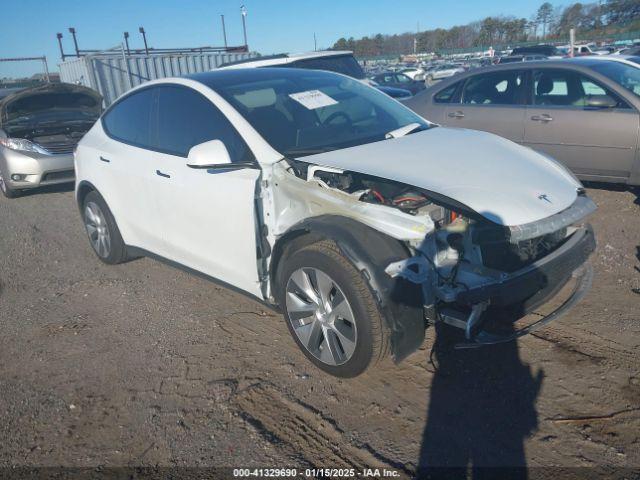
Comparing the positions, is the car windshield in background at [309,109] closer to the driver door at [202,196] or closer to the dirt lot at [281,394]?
the driver door at [202,196]

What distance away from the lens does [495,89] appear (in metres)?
6.61

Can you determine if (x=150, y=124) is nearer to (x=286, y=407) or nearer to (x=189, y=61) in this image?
(x=286, y=407)

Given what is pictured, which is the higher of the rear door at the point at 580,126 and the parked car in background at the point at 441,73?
the rear door at the point at 580,126

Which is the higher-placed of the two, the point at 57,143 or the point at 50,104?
the point at 50,104

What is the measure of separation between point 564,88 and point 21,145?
7676 mm

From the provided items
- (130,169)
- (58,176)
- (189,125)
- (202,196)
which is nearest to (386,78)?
(58,176)

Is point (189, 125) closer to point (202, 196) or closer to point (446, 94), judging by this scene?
point (202, 196)

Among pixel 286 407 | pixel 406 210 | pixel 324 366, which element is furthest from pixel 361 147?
pixel 286 407

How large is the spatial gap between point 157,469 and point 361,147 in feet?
7.25

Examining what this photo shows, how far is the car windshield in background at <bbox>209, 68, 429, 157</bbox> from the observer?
3459mm

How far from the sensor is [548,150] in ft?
19.7

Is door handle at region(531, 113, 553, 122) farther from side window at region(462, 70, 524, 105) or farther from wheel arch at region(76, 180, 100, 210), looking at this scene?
wheel arch at region(76, 180, 100, 210)

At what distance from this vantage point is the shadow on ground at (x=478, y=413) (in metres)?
2.36

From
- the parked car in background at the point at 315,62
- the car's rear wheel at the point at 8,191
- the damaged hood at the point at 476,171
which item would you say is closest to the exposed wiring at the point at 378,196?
the damaged hood at the point at 476,171
